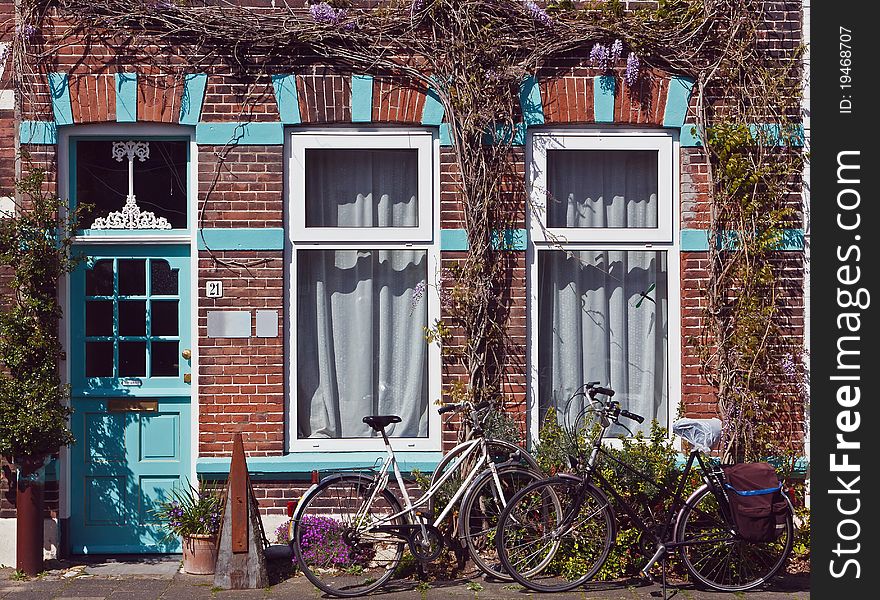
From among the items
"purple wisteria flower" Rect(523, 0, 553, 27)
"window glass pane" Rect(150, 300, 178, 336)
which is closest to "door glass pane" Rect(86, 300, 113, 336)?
"window glass pane" Rect(150, 300, 178, 336)

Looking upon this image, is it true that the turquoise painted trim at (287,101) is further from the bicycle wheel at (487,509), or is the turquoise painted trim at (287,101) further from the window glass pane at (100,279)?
the bicycle wheel at (487,509)

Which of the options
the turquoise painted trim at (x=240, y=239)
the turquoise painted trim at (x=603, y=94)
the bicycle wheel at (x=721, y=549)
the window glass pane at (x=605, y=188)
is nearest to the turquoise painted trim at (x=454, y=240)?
the window glass pane at (x=605, y=188)

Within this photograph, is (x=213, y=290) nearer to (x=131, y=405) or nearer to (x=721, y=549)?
(x=131, y=405)

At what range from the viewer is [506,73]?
8.44m

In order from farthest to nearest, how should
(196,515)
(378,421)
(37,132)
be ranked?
(37,132)
(196,515)
(378,421)

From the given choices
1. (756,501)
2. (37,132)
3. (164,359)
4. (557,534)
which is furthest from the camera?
(164,359)

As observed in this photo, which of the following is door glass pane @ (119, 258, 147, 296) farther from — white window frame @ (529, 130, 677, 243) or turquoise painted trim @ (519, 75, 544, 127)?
turquoise painted trim @ (519, 75, 544, 127)

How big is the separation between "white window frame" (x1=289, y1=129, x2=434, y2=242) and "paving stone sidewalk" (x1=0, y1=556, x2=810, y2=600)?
2.63 meters

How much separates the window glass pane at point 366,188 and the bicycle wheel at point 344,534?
7.27 feet

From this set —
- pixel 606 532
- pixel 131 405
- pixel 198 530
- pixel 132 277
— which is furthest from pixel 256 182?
pixel 606 532

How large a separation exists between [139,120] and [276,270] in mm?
1609

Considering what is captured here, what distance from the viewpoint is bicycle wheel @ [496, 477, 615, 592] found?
7586 millimetres

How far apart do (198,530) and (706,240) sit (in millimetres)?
4599
